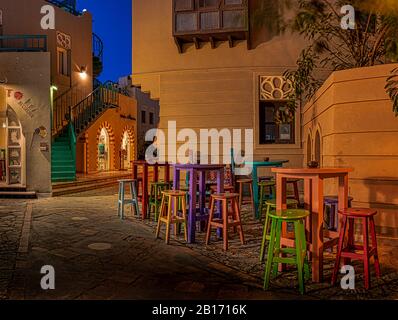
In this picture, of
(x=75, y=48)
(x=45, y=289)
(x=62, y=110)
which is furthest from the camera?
(x=75, y=48)

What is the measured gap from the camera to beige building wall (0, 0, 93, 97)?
15.5 metres

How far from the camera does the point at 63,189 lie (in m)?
12.8

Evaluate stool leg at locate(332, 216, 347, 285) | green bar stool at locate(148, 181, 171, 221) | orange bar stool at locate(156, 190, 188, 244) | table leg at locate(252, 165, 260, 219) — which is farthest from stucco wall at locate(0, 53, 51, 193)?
stool leg at locate(332, 216, 347, 285)

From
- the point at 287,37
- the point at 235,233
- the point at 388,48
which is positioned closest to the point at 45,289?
the point at 235,233

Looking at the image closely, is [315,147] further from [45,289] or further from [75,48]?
[75,48]

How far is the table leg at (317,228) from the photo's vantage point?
4.43 metres

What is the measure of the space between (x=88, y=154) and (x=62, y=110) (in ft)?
8.42

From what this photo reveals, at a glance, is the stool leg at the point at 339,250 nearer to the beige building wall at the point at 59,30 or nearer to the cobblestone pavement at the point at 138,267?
the cobblestone pavement at the point at 138,267

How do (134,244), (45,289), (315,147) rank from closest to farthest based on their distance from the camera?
(45,289) → (134,244) → (315,147)

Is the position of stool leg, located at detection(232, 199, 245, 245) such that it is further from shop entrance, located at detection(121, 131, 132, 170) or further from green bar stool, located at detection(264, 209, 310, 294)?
shop entrance, located at detection(121, 131, 132, 170)

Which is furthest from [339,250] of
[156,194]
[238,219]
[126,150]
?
[126,150]

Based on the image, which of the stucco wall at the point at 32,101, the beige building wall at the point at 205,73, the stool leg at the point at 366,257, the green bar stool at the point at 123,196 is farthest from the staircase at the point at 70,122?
the stool leg at the point at 366,257

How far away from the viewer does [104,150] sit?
20953mm

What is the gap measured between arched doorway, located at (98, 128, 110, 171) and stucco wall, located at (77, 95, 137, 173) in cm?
18
